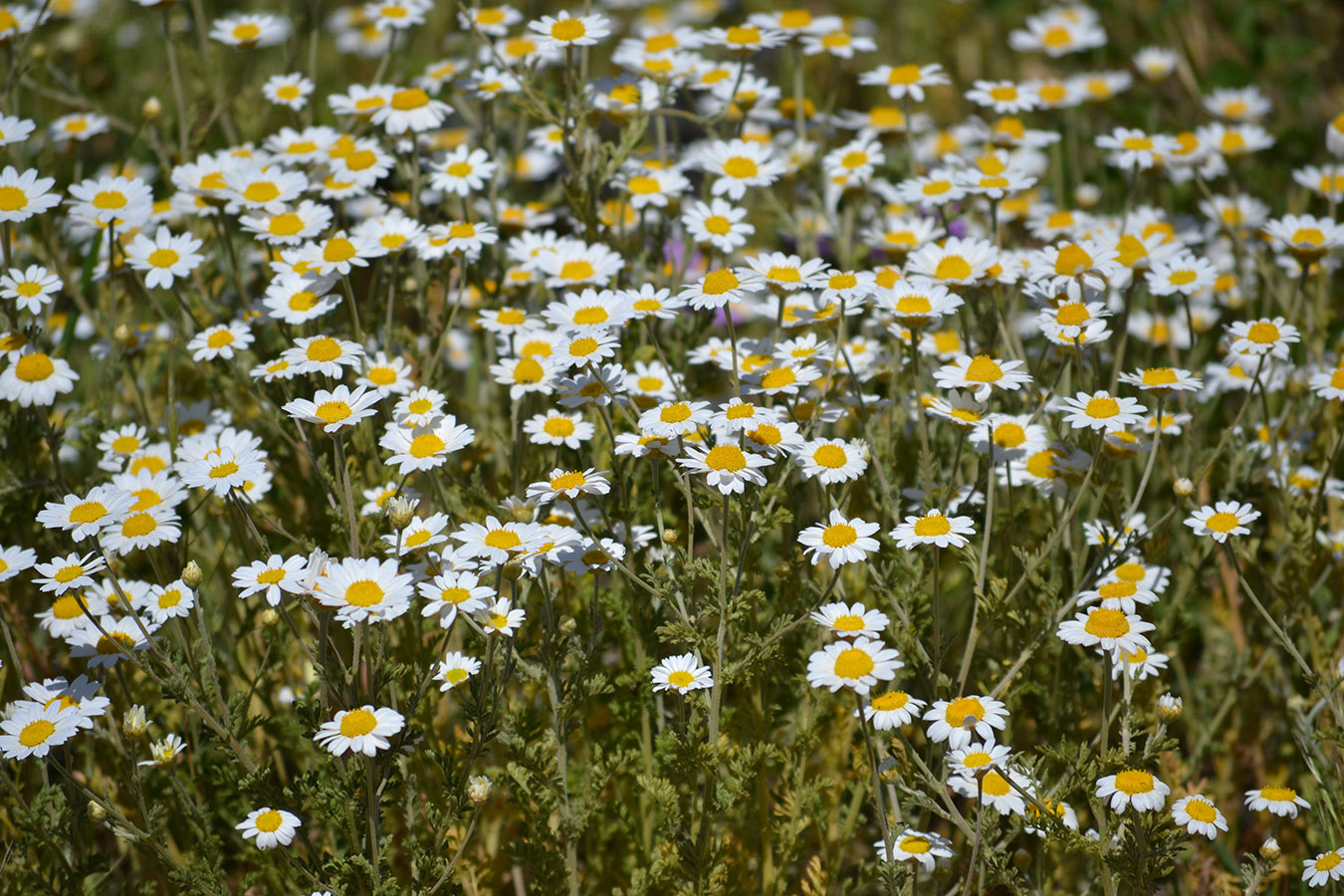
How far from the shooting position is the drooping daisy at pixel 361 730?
1948mm

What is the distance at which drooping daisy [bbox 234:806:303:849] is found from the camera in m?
2.03

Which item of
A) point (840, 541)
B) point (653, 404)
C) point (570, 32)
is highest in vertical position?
point (570, 32)

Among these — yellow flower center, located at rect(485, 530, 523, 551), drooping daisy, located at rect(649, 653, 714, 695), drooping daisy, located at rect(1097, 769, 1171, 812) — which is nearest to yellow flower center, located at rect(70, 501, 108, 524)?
yellow flower center, located at rect(485, 530, 523, 551)

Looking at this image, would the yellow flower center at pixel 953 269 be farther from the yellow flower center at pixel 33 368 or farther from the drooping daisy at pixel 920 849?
the yellow flower center at pixel 33 368

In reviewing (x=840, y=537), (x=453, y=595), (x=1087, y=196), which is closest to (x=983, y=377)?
(x=840, y=537)

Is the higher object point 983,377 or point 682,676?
point 983,377

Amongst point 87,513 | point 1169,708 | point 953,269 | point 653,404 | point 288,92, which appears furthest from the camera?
point 288,92

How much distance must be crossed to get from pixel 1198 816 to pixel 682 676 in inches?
36.5

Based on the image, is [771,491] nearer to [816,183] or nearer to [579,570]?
[579,570]

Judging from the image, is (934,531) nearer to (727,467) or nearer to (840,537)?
(840,537)

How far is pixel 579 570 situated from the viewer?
2.43 m

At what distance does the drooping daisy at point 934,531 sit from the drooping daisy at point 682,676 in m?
0.43

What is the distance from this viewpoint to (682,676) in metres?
2.21

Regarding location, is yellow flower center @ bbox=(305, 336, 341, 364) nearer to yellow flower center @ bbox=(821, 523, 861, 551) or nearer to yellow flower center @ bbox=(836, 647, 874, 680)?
yellow flower center @ bbox=(821, 523, 861, 551)
